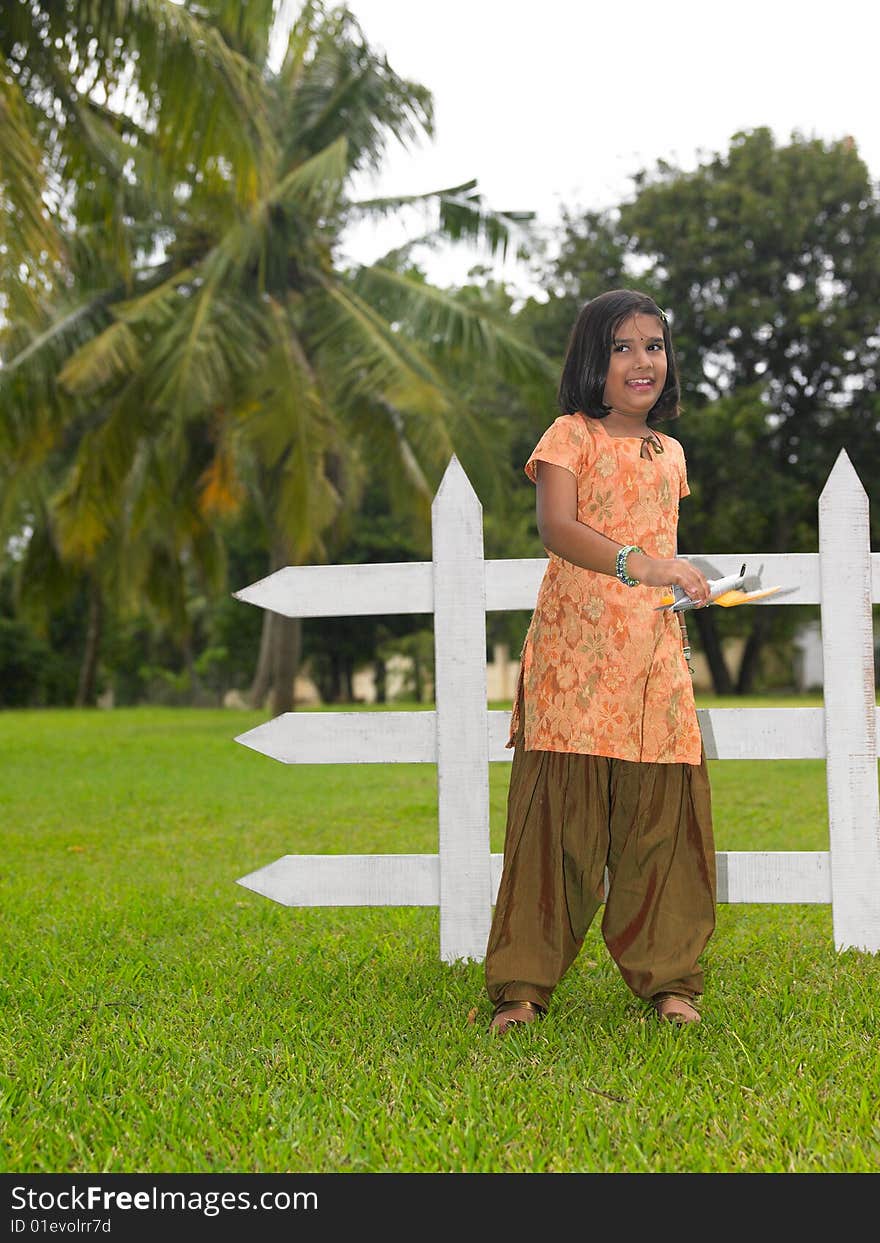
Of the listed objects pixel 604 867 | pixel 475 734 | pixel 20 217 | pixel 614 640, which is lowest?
pixel 604 867

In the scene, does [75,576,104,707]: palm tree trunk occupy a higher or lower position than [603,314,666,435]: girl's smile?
lower

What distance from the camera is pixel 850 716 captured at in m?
3.98

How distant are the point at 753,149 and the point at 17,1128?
25427 millimetres

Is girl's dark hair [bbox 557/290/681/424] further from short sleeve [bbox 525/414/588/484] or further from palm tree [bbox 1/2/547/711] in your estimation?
palm tree [bbox 1/2/547/711]

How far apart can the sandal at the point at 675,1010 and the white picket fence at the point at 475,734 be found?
627 millimetres

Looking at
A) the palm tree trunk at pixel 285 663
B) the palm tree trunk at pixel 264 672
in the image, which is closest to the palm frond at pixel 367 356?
the palm tree trunk at pixel 285 663

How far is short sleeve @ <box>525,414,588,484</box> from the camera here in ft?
11.0

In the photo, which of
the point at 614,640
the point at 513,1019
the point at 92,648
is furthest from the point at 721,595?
the point at 92,648

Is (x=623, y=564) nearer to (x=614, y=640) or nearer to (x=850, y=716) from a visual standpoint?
(x=614, y=640)

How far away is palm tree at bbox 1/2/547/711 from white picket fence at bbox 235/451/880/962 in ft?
38.4

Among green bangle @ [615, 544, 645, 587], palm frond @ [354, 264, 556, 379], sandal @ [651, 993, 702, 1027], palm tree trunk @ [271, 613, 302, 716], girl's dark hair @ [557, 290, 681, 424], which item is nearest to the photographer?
green bangle @ [615, 544, 645, 587]

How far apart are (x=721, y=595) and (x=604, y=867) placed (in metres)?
0.85

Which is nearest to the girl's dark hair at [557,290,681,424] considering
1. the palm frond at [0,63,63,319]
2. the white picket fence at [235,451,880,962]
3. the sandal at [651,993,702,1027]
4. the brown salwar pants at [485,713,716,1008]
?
the white picket fence at [235,451,880,962]
